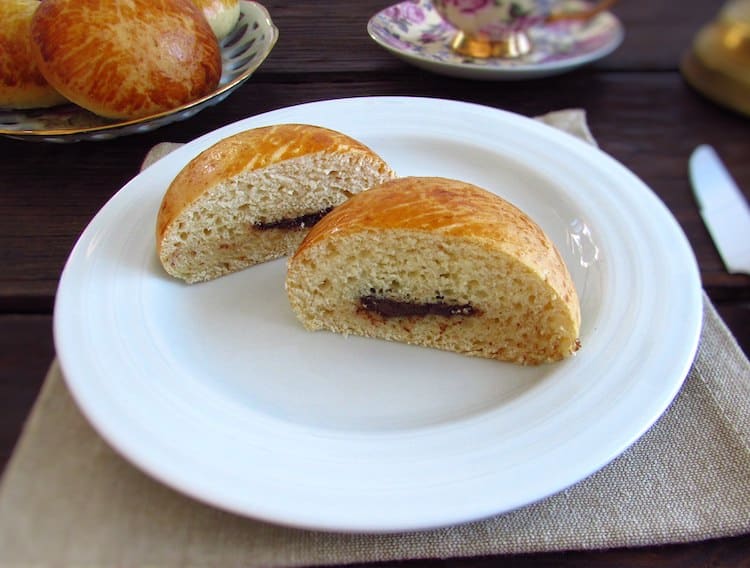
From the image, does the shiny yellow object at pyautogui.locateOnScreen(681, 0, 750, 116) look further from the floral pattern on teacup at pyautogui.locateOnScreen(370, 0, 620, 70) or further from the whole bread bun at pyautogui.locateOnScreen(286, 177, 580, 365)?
the whole bread bun at pyautogui.locateOnScreen(286, 177, 580, 365)

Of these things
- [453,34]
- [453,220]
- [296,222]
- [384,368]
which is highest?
[453,34]

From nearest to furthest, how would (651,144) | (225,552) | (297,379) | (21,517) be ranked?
(21,517) → (225,552) → (297,379) → (651,144)

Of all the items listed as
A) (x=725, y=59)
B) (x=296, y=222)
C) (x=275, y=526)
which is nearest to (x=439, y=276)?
(x=296, y=222)

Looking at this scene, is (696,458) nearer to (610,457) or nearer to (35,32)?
(610,457)

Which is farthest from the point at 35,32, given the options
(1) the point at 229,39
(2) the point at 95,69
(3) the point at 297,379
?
(3) the point at 297,379

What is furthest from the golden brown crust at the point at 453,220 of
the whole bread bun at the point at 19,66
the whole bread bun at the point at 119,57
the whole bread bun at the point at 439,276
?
the whole bread bun at the point at 19,66

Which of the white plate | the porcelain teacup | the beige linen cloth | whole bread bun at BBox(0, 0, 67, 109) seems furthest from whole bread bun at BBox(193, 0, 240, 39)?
the beige linen cloth

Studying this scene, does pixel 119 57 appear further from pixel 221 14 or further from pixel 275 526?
pixel 275 526
